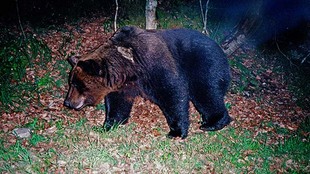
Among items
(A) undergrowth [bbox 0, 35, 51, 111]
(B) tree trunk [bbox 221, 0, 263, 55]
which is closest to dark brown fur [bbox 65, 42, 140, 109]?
(A) undergrowth [bbox 0, 35, 51, 111]

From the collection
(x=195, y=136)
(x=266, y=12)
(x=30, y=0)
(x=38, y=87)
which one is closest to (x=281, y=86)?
(x=266, y=12)

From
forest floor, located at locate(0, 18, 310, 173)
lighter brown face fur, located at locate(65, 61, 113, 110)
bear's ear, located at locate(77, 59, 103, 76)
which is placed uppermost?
bear's ear, located at locate(77, 59, 103, 76)

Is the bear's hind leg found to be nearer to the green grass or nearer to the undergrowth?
the green grass

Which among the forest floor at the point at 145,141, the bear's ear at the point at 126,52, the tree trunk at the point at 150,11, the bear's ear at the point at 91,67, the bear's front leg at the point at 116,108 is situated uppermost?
the tree trunk at the point at 150,11

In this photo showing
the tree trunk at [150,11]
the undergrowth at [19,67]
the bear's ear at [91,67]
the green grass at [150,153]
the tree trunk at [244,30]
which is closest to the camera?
the green grass at [150,153]

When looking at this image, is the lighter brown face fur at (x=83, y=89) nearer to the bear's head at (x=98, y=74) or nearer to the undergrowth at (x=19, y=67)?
the bear's head at (x=98, y=74)

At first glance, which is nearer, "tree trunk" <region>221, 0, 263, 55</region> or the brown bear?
the brown bear

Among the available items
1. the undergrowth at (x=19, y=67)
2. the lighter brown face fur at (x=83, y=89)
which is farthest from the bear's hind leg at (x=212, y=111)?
the undergrowth at (x=19, y=67)

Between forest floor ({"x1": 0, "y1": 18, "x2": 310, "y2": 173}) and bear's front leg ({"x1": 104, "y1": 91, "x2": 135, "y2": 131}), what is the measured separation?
0.21 metres

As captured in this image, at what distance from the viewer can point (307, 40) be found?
9.29m

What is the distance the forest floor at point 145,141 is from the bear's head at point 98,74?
2.22 feet

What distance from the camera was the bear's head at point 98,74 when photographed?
4512 mm

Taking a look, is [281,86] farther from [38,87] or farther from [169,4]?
[38,87]

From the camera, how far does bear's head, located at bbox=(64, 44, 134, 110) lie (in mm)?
4512
